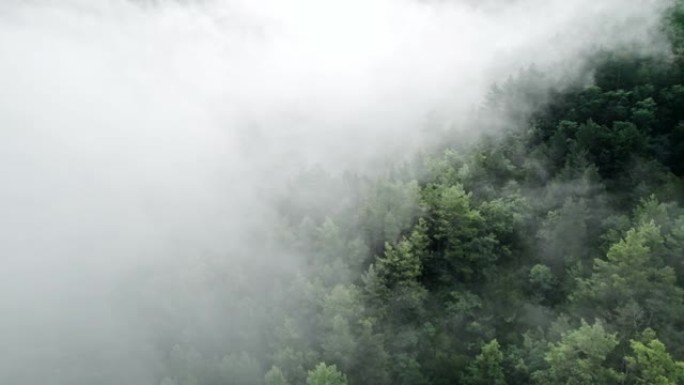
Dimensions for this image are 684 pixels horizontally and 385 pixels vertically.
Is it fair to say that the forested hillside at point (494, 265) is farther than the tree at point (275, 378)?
No

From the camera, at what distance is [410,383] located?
215ft

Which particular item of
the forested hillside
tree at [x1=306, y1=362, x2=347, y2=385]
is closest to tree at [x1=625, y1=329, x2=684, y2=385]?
the forested hillside

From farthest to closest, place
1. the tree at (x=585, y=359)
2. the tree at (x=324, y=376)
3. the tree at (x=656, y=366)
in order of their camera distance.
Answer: the tree at (x=324, y=376) < the tree at (x=585, y=359) < the tree at (x=656, y=366)

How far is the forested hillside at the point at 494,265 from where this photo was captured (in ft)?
191

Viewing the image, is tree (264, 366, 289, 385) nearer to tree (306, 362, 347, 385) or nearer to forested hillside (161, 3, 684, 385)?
forested hillside (161, 3, 684, 385)

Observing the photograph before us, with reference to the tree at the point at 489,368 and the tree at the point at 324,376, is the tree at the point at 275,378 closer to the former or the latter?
the tree at the point at 324,376

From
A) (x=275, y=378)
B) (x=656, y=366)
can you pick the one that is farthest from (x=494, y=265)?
(x=275, y=378)

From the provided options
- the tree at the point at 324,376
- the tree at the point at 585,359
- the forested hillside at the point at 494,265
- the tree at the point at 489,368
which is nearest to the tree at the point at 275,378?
the forested hillside at the point at 494,265

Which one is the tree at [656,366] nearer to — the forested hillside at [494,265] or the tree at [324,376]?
the forested hillside at [494,265]

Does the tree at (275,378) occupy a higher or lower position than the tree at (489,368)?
higher

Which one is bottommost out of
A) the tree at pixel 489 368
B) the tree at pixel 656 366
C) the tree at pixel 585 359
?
the tree at pixel 656 366

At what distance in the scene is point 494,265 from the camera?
75.0 meters

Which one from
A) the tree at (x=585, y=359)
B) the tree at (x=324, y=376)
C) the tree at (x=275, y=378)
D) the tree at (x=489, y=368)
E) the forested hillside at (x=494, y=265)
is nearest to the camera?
the tree at (x=585, y=359)

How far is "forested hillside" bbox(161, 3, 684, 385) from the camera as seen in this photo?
58.2 m
